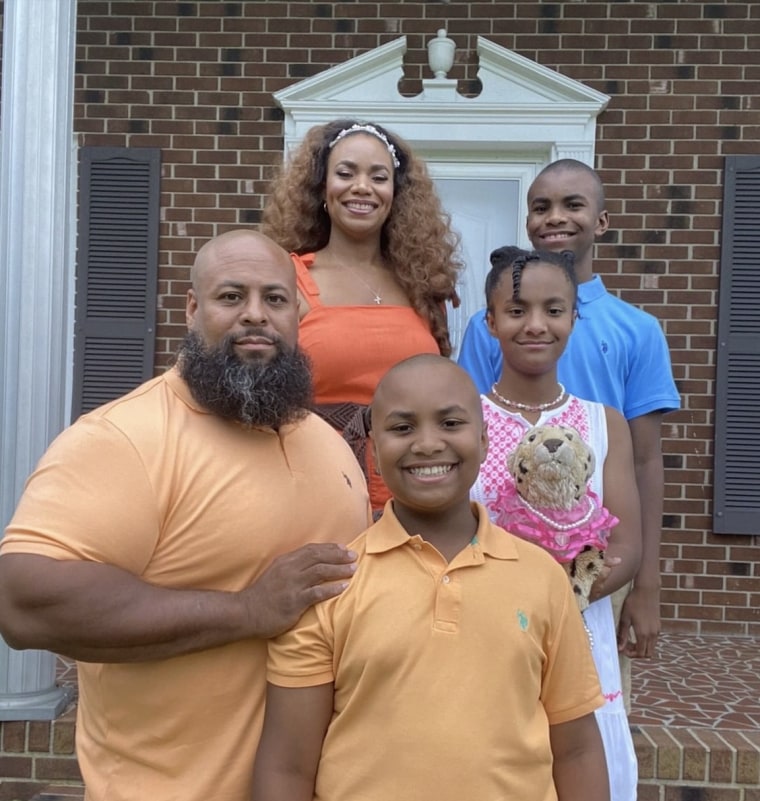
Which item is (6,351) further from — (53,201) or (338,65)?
(338,65)

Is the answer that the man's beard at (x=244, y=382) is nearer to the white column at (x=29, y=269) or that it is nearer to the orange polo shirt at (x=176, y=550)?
the orange polo shirt at (x=176, y=550)

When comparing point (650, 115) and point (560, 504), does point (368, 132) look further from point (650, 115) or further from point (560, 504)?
point (650, 115)

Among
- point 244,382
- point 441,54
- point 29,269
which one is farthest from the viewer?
point 441,54

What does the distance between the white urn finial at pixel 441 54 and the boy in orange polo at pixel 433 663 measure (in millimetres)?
3659

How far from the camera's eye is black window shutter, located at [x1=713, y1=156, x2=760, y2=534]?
4859mm

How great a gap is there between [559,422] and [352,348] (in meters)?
0.56

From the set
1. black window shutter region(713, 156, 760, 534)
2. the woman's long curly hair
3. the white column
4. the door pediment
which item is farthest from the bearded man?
black window shutter region(713, 156, 760, 534)

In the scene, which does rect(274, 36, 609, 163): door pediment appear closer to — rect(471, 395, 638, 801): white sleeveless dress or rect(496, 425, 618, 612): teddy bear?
rect(471, 395, 638, 801): white sleeveless dress

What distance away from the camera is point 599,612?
2059 millimetres

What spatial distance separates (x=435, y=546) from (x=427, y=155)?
389cm

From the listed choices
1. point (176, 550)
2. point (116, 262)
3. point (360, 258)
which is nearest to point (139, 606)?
point (176, 550)

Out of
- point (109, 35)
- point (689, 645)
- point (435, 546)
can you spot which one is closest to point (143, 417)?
point (435, 546)

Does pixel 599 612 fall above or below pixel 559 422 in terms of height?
below

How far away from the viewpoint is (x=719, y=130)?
490 cm
